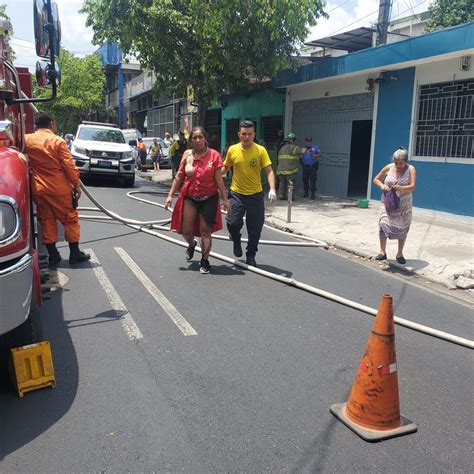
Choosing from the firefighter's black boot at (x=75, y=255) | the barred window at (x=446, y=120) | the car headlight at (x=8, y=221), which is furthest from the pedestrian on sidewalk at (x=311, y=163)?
the car headlight at (x=8, y=221)

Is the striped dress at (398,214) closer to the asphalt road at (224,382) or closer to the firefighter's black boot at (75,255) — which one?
the asphalt road at (224,382)

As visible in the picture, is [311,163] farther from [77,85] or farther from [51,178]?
[77,85]

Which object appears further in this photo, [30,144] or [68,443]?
[30,144]

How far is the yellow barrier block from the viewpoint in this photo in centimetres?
310

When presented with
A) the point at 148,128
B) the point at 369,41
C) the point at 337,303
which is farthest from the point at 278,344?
the point at 148,128

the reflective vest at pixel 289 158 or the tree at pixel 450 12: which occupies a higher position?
the tree at pixel 450 12

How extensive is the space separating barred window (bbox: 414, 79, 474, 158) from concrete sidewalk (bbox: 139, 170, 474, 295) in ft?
4.60

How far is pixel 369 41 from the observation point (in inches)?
611

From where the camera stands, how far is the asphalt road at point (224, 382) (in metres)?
2.66

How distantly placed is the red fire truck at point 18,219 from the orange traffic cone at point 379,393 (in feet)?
6.64

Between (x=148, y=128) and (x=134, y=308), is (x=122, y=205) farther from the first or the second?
(x=148, y=128)

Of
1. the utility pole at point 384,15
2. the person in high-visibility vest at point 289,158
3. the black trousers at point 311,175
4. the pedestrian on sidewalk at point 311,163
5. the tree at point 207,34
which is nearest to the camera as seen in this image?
the tree at point 207,34

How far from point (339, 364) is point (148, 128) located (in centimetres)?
3686

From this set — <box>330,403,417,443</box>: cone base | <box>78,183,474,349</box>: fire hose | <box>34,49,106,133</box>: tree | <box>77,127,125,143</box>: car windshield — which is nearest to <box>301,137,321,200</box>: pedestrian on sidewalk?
<box>78,183,474,349</box>: fire hose
